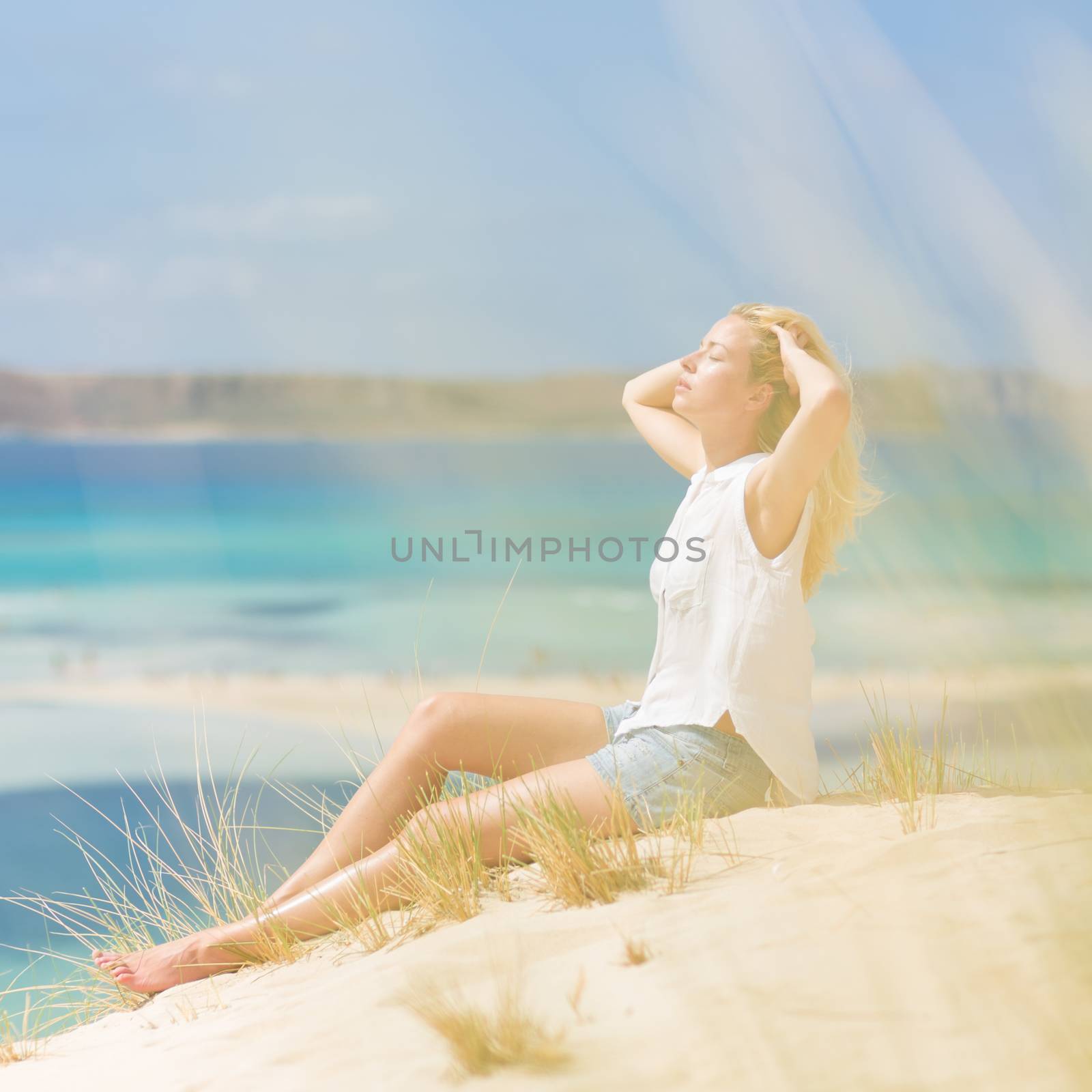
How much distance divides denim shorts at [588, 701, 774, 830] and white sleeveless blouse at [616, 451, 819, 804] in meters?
0.03

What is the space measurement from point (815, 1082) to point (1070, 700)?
56 centimetres

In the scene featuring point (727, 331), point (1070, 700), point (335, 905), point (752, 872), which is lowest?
point (335, 905)

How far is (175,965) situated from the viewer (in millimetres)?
2164

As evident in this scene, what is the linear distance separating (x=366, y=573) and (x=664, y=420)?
49.5 ft

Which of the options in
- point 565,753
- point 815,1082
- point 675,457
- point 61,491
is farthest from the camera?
point 61,491

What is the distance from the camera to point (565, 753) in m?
2.34

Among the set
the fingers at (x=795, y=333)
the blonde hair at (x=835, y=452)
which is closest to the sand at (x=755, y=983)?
the blonde hair at (x=835, y=452)

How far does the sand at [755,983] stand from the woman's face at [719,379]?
35.6 inches

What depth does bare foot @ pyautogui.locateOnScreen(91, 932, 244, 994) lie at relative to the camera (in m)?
2.15

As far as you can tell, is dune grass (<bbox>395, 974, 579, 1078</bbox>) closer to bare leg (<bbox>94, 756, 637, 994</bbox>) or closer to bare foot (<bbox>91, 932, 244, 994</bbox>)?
bare leg (<bbox>94, 756, 637, 994</bbox>)

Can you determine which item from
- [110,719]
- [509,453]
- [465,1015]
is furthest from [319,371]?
[465,1015]

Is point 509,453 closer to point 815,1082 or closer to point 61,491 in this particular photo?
point 61,491

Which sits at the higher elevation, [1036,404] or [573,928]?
[1036,404]

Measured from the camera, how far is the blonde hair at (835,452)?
2309 millimetres
